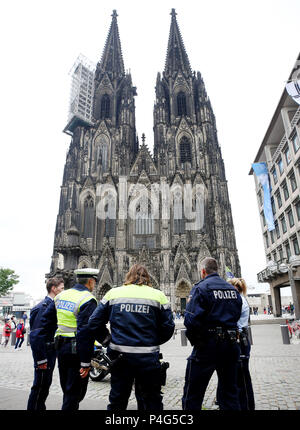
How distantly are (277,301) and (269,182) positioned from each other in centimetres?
1125

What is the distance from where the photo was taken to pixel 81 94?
41625 millimetres

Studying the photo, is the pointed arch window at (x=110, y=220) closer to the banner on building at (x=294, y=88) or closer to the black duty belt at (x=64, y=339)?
the banner on building at (x=294, y=88)

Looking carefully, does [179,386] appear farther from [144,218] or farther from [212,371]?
[144,218]

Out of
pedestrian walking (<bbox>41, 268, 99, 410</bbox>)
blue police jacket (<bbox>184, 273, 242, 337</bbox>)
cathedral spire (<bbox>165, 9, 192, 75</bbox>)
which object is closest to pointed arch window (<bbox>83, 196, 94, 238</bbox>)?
cathedral spire (<bbox>165, 9, 192, 75</bbox>)

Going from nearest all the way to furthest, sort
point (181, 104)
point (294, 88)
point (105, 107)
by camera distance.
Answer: point (294, 88)
point (181, 104)
point (105, 107)

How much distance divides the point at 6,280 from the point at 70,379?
45.8 metres

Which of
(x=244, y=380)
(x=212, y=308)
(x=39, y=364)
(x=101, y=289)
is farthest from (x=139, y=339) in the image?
(x=101, y=289)

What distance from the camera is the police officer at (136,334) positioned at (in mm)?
2330

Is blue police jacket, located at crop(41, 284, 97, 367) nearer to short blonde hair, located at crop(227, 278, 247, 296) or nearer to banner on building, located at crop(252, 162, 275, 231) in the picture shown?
short blonde hair, located at crop(227, 278, 247, 296)

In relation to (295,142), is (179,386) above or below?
below

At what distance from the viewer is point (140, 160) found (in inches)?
1415

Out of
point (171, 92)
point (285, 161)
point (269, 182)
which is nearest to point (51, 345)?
point (285, 161)
